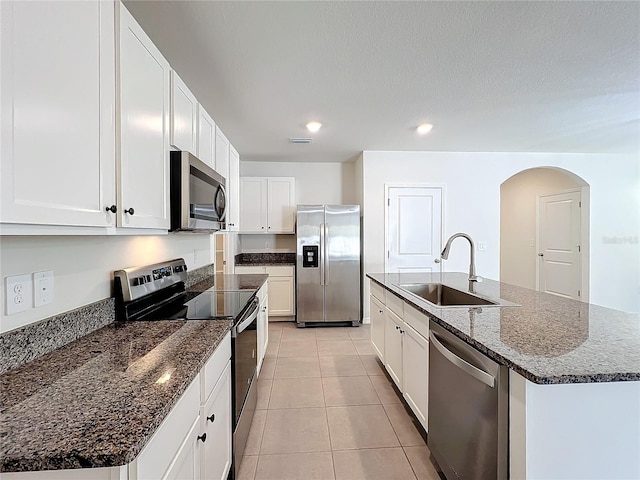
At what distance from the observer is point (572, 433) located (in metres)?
1.05

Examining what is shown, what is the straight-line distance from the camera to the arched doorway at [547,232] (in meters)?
4.81

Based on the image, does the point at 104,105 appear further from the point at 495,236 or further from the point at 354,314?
the point at 495,236

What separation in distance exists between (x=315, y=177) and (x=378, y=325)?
2891 mm

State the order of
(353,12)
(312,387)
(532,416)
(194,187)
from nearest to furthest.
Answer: (532,416), (353,12), (194,187), (312,387)

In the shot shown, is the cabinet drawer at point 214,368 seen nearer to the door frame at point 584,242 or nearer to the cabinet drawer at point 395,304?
the cabinet drawer at point 395,304

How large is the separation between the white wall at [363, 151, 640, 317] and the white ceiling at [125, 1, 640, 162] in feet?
2.92

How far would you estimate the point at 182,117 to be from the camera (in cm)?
175

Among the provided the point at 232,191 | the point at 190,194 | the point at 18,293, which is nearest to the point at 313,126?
the point at 232,191

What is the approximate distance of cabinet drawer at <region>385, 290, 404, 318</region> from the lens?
7.38 feet

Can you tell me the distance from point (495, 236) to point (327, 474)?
4071 millimetres

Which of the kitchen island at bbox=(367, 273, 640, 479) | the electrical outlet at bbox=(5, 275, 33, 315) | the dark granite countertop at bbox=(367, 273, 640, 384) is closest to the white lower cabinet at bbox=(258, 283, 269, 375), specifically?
the dark granite countertop at bbox=(367, 273, 640, 384)

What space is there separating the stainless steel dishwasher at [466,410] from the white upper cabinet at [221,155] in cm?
196

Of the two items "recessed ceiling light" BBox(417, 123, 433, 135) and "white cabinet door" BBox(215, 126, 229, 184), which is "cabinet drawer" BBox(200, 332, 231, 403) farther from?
"recessed ceiling light" BBox(417, 123, 433, 135)

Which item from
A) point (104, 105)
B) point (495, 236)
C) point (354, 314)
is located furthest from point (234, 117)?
point (495, 236)
